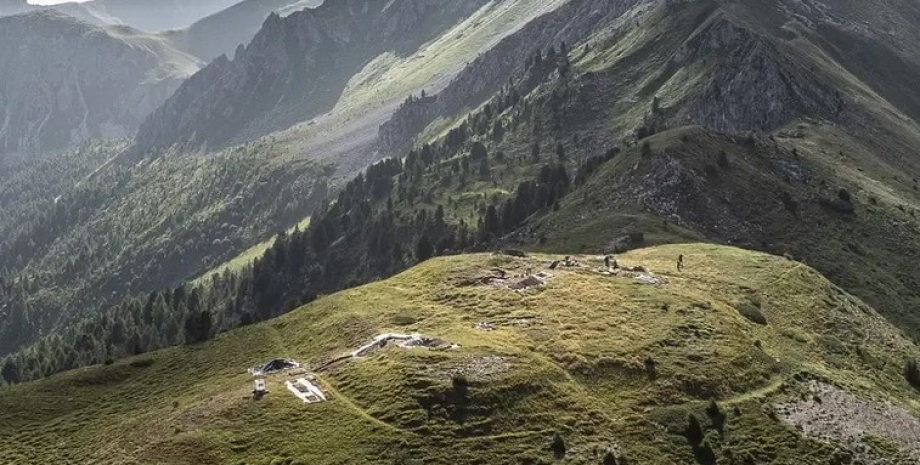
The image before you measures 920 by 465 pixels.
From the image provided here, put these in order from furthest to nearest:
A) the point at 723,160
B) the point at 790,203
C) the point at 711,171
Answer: the point at 723,160 → the point at 711,171 → the point at 790,203

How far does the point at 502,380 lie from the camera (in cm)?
7175

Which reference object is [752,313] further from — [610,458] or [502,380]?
[610,458]

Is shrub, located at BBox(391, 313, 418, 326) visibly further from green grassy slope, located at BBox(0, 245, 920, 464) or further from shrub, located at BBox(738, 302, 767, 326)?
shrub, located at BBox(738, 302, 767, 326)

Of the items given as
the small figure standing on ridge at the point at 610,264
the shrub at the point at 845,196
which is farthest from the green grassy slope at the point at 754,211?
the small figure standing on ridge at the point at 610,264

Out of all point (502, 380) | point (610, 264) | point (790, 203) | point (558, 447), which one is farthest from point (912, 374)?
point (790, 203)

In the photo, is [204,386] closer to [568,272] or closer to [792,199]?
[568,272]

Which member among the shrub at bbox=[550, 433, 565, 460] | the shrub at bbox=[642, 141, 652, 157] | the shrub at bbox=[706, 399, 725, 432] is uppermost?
the shrub at bbox=[642, 141, 652, 157]

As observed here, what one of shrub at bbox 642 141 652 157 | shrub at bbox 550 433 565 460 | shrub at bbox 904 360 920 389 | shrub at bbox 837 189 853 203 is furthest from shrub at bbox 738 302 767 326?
shrub at bbox 837 189 853 203

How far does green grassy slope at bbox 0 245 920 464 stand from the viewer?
6544 cm

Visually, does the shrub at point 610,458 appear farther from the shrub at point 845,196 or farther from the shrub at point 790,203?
the shrub at point 845,196

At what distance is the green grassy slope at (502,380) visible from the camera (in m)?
65.4

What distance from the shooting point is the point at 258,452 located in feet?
212

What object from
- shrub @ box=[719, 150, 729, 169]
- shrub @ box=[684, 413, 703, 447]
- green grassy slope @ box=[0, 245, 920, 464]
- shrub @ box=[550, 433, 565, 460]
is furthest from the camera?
shrub @ box=[719, 150, 729, 169]

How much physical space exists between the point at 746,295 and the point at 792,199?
239ft
